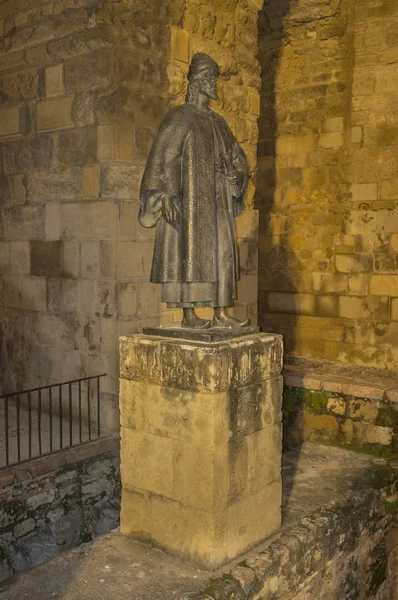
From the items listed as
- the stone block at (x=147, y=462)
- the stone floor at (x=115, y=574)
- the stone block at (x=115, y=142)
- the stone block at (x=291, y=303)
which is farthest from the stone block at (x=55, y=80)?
the stone block at (x=291, y=303)

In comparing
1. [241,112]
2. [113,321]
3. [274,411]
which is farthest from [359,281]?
[274,411]

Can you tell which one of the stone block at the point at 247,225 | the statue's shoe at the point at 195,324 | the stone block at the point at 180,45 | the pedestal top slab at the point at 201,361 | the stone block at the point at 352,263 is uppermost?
the stone block at the point at 180,45

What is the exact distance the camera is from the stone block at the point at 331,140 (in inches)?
Result: 313

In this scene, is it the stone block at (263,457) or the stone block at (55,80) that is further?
the stone block at (55,80)

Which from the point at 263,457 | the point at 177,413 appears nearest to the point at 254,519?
the point at 263,457

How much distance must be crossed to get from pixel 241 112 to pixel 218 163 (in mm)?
2982

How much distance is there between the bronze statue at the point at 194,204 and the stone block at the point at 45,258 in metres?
2.45

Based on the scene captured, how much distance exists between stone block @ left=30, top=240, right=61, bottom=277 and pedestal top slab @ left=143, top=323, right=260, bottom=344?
2387 millimetres

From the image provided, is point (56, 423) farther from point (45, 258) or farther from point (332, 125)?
point (332, 125)

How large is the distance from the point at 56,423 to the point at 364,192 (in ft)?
14.9

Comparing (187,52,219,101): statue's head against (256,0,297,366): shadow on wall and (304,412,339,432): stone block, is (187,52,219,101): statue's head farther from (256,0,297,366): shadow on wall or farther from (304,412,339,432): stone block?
(256,0,297,366): shadow on wall

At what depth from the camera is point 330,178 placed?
8.07 m

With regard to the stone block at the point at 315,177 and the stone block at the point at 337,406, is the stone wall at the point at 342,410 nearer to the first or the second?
the stone block at the point at 337,406

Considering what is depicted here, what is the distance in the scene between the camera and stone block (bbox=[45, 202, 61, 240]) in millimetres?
5859
